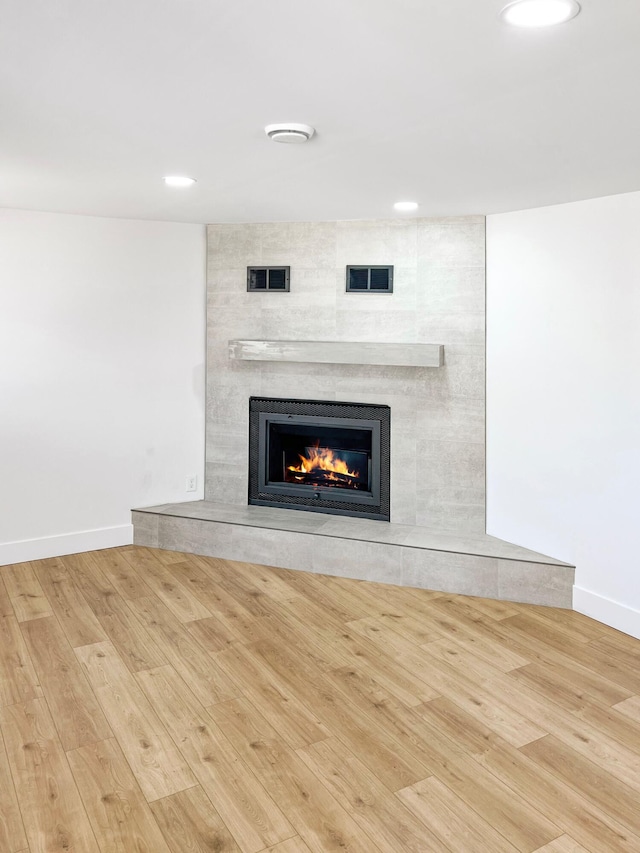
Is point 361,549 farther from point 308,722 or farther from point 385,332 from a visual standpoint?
point 308,722

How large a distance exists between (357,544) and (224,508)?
1.09 meters

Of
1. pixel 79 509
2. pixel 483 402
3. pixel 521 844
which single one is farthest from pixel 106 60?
pixel 79 509

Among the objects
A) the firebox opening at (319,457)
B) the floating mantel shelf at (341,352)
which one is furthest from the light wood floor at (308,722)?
the floating mantel shelf at (341,352)

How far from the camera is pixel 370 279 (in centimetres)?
435

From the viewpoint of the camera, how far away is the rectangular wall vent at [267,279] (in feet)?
15.0

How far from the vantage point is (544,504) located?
3818 mm

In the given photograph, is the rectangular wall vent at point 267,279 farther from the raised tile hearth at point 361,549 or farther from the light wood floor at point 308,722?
the light wood floor at point 308,722

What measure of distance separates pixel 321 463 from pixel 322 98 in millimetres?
2983

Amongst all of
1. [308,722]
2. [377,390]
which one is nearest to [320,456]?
[377,390]

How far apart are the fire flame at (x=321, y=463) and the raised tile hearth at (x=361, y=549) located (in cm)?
34

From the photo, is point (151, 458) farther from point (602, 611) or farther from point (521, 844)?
point (521, 844)

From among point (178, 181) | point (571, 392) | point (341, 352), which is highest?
point (178, 181)

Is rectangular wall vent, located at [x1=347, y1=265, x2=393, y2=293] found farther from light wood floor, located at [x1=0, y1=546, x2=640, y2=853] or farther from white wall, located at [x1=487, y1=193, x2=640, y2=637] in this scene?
light wood floor, located at [x1=0, y1=546, x2=640, y2=853]

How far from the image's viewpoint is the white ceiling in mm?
1590
